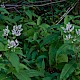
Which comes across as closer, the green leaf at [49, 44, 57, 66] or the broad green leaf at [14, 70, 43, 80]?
the broad green leaf at [14, 70, 43, 80]

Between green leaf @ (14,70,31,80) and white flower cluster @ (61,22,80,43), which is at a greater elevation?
white flower cluster @ (61,22,80,43)

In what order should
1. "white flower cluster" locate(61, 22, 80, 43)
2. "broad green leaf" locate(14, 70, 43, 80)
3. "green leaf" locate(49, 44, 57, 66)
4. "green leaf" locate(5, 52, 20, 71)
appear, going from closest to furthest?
"green leaf" locate(5, 52, 20, 71) < "broad green leaf" locate(14, 70, 43, 80) < "white flower cluster" locate(61, 22, 80, 43) < "green leaf" locate(49, 44, 57, 66)

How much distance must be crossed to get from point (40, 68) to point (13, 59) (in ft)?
2.40

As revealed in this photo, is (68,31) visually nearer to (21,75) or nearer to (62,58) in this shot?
(62,58)

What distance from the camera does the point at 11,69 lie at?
2.74 metres

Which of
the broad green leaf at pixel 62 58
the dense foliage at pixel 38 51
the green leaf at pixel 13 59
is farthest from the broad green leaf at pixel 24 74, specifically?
the broad green leaf at pixel 62 58

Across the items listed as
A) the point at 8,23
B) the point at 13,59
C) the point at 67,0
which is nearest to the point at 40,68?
the point at 13,59

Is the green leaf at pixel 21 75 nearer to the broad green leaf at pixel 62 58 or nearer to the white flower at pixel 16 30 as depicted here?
the white flower at pixel 16 30

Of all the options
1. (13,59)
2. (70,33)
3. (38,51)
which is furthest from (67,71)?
(38,51)

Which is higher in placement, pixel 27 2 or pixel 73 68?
pixel 27 2

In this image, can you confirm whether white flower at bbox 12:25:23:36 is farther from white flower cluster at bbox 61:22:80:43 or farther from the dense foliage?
white flower cluster at bbox 61:22:80:43

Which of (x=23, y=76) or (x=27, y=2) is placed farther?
(x=27, y=2)

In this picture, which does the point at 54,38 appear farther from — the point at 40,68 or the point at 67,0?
the point at 67,0

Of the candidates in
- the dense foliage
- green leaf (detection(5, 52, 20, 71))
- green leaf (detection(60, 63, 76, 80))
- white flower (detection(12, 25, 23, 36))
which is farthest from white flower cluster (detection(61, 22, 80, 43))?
green leaf (detection(5, 52, 20, 71))
